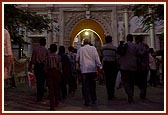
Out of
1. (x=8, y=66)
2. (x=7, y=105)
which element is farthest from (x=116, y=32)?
(x=8, y=66)

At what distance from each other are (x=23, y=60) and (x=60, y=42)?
7096 mm

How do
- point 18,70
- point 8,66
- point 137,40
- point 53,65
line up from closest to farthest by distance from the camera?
point 8,66
point 53,65
point 137,40
point 18,70

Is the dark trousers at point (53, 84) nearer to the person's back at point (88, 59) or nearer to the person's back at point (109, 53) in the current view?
the person's back at point (88, 59)

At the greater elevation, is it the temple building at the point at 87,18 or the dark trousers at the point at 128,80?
the temple building at the point at 87,18

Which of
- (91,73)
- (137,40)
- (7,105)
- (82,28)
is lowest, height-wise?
(7,105)

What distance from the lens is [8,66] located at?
5406mm

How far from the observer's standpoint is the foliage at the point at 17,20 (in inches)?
362

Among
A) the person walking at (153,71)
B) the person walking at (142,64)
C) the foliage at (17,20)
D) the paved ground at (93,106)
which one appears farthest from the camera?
the person walking at (153,71)

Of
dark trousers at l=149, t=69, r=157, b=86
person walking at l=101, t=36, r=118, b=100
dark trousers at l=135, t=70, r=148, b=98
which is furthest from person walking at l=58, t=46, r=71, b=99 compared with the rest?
dark trousers at l=149, t=69, r=157, b=86

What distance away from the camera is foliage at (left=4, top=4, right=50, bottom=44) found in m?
9.19

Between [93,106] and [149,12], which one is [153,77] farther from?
[93,106]

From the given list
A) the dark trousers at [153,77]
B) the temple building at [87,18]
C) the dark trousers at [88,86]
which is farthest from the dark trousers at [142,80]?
the temple building at [87,18]

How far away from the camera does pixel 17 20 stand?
995cm

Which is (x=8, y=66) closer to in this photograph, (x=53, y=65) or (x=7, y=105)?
(x=53, y=65)
